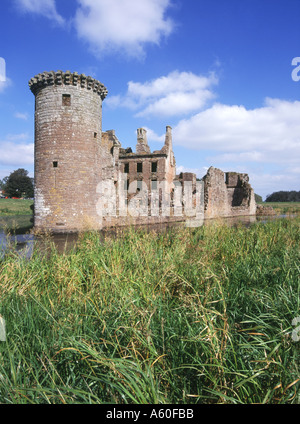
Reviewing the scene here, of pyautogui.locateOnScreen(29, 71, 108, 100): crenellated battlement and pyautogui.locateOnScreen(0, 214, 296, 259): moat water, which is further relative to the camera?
pyautogui.locateOnScreen(29, 71, 108, 100): crenellated battlement

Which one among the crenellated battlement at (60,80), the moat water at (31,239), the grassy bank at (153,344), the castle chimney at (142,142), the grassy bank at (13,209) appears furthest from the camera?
the grassy bank at (13,209)

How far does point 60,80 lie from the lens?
15.1 m

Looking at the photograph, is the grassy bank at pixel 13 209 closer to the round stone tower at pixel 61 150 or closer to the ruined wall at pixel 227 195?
the round stone tower at pixel 61 150

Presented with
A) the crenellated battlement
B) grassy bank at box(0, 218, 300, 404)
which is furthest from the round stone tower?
grassy bank at box(0, 218, 300, 404)

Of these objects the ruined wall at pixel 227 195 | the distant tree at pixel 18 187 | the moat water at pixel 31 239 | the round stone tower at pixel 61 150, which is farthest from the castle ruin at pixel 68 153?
the distant tree at pixel 18 187

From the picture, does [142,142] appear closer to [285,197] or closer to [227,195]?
[227,195]

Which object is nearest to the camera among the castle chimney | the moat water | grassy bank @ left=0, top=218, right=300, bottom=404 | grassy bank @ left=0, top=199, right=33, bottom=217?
grassy bank @ left=0, top=218, right=300, bottom=404

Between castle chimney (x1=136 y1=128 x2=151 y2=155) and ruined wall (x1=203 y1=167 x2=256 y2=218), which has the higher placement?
castle chimney (x1=136 y1=128 x2=151 y2=155)

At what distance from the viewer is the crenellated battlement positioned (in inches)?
590

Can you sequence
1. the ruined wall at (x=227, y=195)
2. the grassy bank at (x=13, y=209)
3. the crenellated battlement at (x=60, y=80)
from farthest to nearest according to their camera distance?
the grassy bank at (x=13, y=209), the ruined wall at (x=227, y=195), the crenellated battlement at (x=60, y=80)

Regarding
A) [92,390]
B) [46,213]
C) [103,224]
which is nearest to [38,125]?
[46,213]

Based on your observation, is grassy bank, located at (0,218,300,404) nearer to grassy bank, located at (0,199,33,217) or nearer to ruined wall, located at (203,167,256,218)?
ruined wall, located at (203,167,256,218)

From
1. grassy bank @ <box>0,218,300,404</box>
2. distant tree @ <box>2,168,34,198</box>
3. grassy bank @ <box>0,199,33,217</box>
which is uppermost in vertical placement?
distant tree @ <box>2,168,34,198</box>

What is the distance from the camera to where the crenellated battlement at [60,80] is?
49.1 feet
